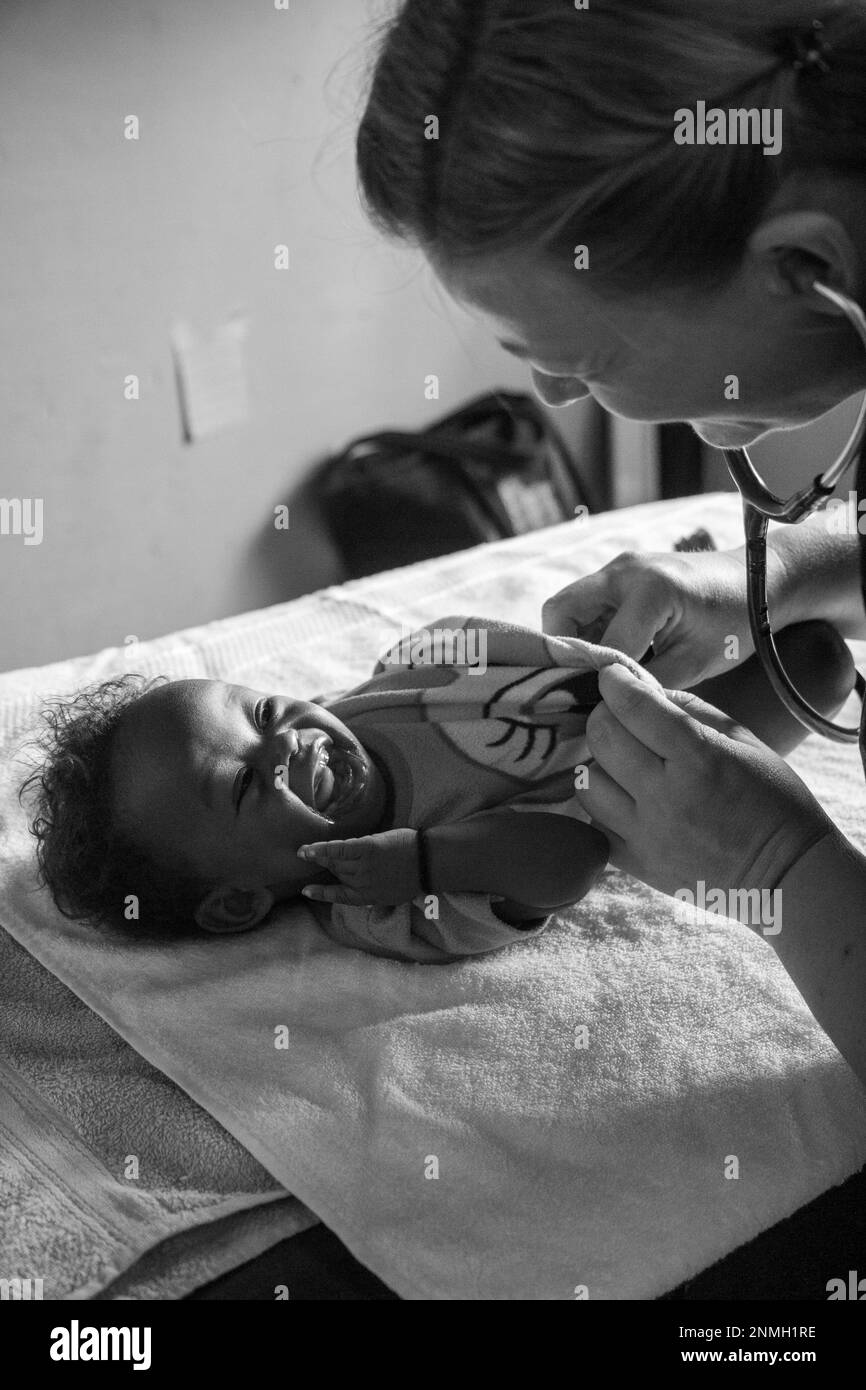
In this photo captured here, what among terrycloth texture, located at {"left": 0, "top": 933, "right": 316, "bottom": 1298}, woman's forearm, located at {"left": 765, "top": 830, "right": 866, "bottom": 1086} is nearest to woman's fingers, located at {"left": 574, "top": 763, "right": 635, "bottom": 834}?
woman's forearm, located at {"left": 765, "top": 830, "right": 866, "bottom": 1086}

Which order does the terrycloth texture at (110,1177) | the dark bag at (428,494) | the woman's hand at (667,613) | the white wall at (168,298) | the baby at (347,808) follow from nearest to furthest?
the terrycloth texture at (110,1177) < the baby at (347,808) < the woman's hand at (667,613) < the white wall at (168,298) < the dark bag at (428,494)

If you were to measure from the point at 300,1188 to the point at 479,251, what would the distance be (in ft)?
2.10

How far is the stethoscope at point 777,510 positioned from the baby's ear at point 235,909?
50cm

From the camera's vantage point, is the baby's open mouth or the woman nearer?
the woman

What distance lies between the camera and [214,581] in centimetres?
266

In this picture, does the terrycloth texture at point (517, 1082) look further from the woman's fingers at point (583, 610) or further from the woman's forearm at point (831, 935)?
the woman's fingers at point (583, 610)

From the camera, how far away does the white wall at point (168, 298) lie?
85.5 inches

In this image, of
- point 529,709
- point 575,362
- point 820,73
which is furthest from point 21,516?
point 820,73

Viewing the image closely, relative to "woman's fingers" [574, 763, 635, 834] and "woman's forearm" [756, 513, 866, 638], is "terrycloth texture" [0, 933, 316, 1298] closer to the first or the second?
"woman's fingers" [574, 763, 635, 834]

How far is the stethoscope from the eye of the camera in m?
0.76

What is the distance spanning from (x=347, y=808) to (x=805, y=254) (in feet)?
2.11

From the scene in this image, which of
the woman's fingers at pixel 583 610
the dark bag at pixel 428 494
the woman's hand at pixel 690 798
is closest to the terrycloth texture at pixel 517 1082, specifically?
the woman's hand at pixel 690 798

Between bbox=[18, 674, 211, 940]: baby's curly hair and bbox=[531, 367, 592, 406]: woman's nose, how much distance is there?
0.52 m

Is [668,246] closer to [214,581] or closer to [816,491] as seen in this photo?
[816,491]
